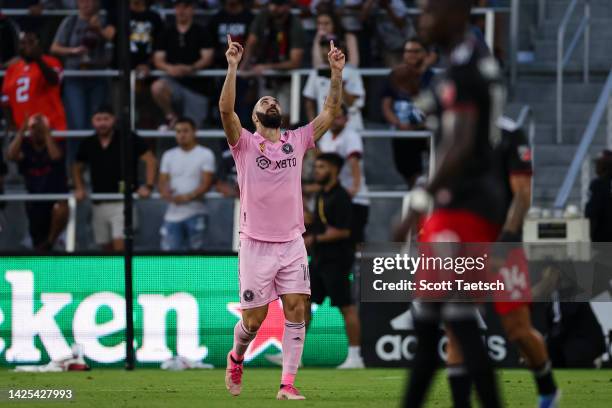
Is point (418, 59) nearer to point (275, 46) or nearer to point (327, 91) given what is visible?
point (327, 91)

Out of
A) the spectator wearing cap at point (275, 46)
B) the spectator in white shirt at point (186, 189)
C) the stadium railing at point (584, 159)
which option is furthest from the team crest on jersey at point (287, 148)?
the spectator wearing cap at point (275, 46)

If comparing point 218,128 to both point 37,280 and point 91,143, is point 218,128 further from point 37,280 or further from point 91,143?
point 37,280

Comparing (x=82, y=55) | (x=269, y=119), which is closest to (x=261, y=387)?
(x=269, y=119)

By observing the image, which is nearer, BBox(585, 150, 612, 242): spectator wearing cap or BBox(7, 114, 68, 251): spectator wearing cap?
BBox(585, 150, 612, 242): spectator wearing cap

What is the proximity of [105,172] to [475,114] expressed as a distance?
11436 mm

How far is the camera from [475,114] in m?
6.79

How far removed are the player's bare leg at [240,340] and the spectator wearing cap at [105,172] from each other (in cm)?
669

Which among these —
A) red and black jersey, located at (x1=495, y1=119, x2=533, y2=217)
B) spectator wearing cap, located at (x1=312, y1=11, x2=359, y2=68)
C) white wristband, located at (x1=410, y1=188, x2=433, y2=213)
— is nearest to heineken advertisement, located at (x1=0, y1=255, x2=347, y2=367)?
spectator wearing cap, located at (x1=312, y1=11, x2=359, y2=68)

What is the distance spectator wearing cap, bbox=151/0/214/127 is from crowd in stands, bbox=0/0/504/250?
20 mm

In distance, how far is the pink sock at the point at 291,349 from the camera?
35.4 feet

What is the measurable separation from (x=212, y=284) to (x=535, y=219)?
3955 mm

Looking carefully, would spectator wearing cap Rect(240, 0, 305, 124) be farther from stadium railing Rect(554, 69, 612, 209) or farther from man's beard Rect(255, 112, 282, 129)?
man's beard Rect(255, 112, 282, 129)

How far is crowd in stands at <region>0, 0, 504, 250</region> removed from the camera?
17.5 meters

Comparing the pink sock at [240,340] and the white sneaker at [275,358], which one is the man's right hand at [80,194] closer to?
the white sneaker at [275,358]
